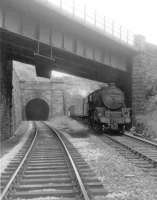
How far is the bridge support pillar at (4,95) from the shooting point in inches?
668

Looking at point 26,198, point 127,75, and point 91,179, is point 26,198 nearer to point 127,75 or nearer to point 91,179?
point 91,179

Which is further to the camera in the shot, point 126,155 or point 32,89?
point 32,89

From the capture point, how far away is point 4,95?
17734mm

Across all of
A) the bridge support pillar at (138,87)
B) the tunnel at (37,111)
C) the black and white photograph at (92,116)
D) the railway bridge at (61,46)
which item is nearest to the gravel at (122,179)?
the black and white photograph at (92,116)

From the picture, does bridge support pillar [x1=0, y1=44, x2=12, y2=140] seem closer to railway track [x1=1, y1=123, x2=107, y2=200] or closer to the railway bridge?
the railway bridge

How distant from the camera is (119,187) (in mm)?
6875

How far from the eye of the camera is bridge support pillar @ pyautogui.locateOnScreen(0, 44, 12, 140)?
17.0 meters

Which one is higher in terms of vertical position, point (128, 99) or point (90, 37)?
point (90, 37)

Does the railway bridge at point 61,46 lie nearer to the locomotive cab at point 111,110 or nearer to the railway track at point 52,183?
the locomotive cab at point 111,110

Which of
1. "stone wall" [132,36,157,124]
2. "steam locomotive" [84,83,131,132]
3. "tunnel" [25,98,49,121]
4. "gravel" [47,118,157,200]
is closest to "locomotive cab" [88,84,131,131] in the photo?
"steam locomotive" [84,83,131,132]

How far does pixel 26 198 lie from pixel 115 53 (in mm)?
19231

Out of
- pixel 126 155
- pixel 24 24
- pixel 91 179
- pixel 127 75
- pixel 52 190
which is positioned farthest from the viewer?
pixel 127 75

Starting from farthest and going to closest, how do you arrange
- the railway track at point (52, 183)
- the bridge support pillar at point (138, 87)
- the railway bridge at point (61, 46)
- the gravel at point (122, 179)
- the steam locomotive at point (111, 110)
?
the bridge support pillar at point (138, 87) → the steam locomotive at point (111, 110) → the railway bridge at point (61, 46) → the gravel at point (122, 179) → the railway track at point (52, 183)

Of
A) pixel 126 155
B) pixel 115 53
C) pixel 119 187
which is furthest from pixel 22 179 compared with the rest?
pixel 115 53
